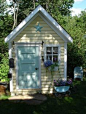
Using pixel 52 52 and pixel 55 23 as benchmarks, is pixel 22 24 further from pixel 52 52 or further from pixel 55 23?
pixel 52 52

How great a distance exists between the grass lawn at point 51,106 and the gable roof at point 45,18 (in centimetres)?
272

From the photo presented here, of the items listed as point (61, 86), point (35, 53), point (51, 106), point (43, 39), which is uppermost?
point (43, 39)

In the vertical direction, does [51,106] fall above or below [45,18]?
below

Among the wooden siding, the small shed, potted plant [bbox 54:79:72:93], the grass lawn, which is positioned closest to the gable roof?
the small shed

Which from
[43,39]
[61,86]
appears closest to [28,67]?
[43,39]

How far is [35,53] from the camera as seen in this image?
655 centimetres

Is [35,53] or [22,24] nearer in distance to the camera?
[22,24]

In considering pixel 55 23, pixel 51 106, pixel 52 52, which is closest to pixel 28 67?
pixel 52 52

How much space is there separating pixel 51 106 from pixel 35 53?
2.55 meters

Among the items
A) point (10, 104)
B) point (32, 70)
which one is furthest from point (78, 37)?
point (10, 104)

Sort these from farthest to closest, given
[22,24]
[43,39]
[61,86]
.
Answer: [43,39] < [61,86] < [22,24]

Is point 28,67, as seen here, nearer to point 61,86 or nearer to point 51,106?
point 61,86

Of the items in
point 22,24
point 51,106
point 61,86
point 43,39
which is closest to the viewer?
point 51,106

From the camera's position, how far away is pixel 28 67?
6598 mm
